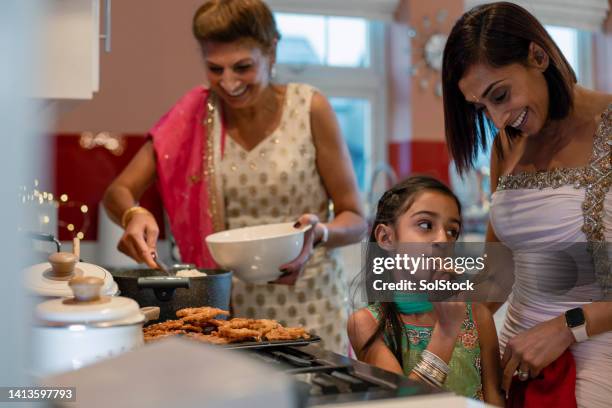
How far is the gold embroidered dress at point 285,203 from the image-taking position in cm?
188

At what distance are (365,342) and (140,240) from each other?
52cm

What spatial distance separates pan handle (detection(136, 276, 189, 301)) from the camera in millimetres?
1198

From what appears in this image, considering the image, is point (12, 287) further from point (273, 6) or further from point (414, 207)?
point (273, 6)

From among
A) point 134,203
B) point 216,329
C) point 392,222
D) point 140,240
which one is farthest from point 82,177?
point 216,329

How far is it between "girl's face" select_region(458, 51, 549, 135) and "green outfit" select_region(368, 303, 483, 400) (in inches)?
13.9

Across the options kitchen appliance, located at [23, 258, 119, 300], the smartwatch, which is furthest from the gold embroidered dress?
kitchen appliance, located at [23, 258, 119, 300]

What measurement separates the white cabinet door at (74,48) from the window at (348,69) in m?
2.49

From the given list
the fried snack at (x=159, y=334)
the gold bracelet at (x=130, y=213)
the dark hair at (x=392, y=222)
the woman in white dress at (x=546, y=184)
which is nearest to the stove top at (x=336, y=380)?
the fried snack at (x=159, y=334)

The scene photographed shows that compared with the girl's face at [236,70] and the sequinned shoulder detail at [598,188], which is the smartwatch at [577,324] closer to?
the sequinned shoulder detail at [598,188]

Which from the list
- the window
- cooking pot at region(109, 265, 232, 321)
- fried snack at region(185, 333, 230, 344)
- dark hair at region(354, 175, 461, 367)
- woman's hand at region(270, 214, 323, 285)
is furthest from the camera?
the window

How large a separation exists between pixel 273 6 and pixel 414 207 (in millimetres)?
2808

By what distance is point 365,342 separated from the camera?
134 centimetres

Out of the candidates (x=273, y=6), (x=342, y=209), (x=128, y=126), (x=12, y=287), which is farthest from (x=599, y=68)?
(x=12, y=287)

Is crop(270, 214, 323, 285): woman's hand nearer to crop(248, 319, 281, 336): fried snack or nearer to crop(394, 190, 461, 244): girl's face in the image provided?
crop(394, 190, 461, 244): girl's face
